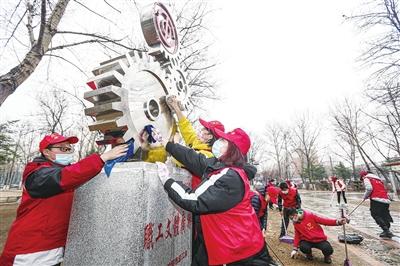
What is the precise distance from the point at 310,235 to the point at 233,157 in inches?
195

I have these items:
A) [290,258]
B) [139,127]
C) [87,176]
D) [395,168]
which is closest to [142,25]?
[139,127]

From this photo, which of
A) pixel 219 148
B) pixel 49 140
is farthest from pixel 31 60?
pixel 219 148

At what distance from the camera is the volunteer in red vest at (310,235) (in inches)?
234

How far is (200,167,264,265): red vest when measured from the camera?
207 centimetres

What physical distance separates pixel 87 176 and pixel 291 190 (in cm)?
782

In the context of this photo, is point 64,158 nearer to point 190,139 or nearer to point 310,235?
point 190,139

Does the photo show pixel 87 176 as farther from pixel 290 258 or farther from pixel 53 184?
pixel 290 258

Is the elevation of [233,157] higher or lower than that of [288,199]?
higher

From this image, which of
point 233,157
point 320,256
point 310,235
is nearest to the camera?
point 233,157

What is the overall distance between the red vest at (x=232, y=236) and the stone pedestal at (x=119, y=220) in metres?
0.54

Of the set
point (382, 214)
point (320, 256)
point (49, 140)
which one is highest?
point (49, 140)

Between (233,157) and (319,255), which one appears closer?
(233,157)

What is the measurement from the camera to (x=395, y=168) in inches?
893

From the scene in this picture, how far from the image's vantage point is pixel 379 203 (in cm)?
861
